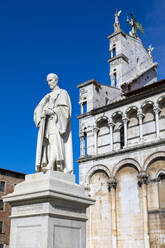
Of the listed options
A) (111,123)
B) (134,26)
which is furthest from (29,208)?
(134,26)

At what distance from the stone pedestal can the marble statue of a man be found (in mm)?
375

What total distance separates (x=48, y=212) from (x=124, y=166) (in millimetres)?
18961

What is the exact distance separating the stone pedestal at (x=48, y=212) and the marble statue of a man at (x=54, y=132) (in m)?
0.37

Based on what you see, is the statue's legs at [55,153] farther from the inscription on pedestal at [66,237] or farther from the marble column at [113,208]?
the marble column at [113,208]

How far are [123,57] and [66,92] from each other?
26845mm

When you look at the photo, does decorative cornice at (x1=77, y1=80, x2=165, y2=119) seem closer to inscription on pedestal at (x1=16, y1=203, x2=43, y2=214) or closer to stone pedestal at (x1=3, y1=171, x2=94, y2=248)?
stone pedestal at (x1=3, y1=171, x2=94, y2=248)

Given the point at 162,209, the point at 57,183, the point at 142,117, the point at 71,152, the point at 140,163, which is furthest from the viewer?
the point at 142,117

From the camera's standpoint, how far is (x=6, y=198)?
22.8 feet

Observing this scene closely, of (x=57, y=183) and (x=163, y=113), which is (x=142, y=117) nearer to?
(x=163, y=113)

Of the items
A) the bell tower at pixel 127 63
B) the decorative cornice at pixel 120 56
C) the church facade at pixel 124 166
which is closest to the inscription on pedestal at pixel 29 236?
the church facade at pixel 124 166

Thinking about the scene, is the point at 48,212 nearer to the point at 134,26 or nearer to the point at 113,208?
the point at 113,208

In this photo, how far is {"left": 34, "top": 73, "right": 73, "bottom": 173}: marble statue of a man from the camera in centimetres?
722

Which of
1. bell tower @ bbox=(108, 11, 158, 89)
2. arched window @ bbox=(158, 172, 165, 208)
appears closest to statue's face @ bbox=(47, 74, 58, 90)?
arched window @ bbox=(158, 172, 165, 208)

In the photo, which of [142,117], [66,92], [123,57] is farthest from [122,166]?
[66,92]
